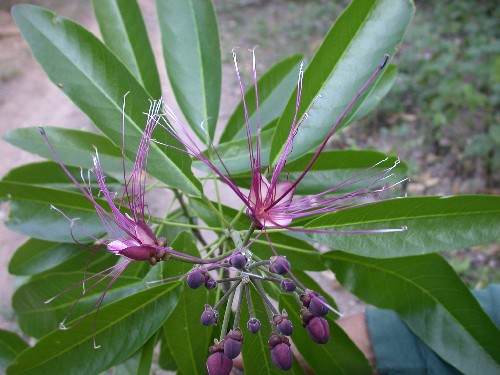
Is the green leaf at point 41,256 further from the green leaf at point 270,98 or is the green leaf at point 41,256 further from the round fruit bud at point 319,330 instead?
the round fruit bud at point 319,330

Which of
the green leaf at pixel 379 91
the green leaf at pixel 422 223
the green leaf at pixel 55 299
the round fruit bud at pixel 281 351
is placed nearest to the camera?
the round fruit bud at pixel 281 351

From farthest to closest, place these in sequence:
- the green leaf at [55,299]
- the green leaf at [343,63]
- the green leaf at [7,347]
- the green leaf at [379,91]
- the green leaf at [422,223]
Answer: the green leaf at [7,347] → the green leaf at [379,91] → the green leaf at [55,299] → the green leaf at [343,63] → the green leaf at [422,223]

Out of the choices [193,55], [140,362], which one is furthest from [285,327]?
[193,55]

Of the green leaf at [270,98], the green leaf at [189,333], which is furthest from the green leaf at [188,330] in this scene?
the green leaf at [270,98]

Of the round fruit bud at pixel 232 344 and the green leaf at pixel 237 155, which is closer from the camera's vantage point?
the round fruit bud at pixel 232 344

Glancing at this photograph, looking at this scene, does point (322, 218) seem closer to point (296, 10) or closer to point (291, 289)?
point (291, 289)

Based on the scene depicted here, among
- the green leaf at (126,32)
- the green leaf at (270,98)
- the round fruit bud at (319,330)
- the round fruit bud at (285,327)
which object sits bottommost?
the round fruit bud at (319,330)
